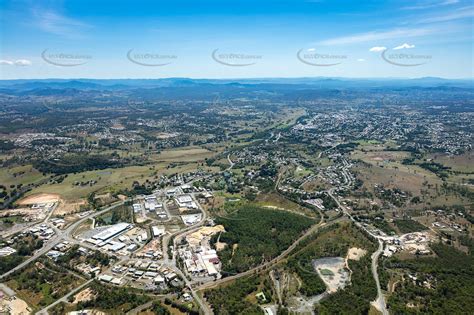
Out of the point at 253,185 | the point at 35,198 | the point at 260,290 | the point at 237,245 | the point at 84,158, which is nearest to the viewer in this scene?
the point at 260,290

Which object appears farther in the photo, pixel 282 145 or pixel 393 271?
pixel 282 145

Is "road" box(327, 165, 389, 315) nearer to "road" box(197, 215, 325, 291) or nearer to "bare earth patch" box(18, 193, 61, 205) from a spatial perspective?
"road" box(197, 215, 325, 291)

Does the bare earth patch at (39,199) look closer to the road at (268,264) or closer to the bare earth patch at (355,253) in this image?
the road at (268,264)

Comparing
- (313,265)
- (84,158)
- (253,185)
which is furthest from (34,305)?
(84,158)

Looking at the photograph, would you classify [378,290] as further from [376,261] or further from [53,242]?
[53,242]

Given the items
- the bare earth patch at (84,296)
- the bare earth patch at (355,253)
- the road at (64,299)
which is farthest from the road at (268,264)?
the road at (64,299)

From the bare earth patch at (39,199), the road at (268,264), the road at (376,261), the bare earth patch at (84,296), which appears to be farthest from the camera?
the bare earth patch at (39,199)

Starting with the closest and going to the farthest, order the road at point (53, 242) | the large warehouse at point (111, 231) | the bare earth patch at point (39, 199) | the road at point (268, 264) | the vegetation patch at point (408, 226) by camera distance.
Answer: the road at point (268, 264), the road at point (53, 242), the large warehouse at point (111, 231), the vegetation patch at point (408, 226), the bare earth patch at point (39, 199)

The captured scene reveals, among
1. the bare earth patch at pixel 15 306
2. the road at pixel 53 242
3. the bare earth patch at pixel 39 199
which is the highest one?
the bare earth patch at pixel 39 199

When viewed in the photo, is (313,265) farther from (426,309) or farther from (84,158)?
(84,158)

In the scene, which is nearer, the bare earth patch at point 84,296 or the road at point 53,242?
the bare earth patch at point 84,296

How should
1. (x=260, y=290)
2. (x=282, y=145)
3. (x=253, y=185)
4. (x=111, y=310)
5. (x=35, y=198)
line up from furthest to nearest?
(x=282, y=145), (x=253, y=185), (x=35, y=198), (x=260, y=290), (x=111, y=310)
